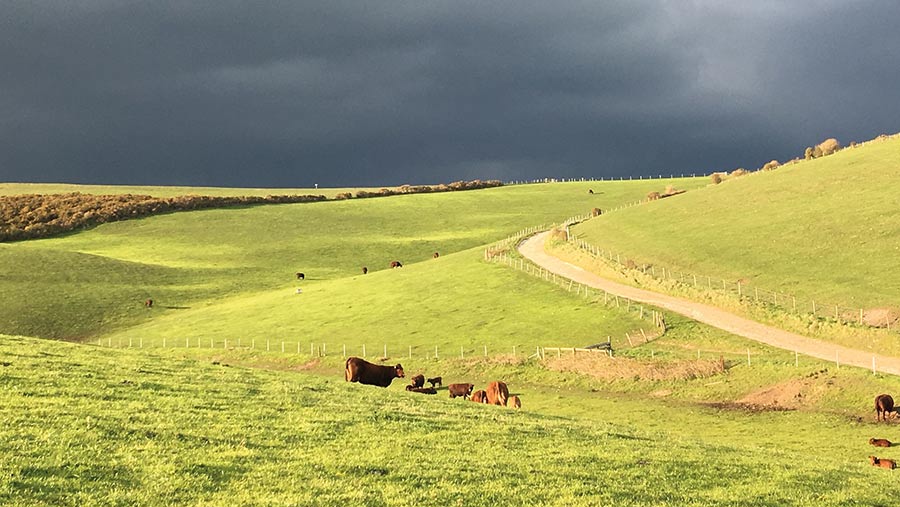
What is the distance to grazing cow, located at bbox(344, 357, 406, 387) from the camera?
37.3 m

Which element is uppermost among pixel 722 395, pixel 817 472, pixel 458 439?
pixel 458 439

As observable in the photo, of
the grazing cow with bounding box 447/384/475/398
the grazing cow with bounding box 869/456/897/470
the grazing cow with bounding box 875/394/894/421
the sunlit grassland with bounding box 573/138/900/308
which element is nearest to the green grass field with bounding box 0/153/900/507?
the grazing cow with bounding box 869/456/897/470

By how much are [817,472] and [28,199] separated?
150 metres

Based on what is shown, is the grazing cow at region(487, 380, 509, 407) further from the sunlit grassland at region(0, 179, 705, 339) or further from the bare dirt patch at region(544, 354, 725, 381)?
the sunlit grassland at region(0, 179, 705, 339)

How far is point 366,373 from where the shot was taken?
37844 millimetres

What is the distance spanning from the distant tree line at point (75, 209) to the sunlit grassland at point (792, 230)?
76167 millimetres

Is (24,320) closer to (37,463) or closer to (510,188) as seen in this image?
(37,463)

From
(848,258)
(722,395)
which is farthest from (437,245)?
(722,395)

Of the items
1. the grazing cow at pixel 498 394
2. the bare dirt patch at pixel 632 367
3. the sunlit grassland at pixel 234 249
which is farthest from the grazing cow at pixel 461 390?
the sunlit grassland at pixel 234 249

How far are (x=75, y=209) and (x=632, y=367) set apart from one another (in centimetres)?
11651

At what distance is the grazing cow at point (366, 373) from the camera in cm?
3731

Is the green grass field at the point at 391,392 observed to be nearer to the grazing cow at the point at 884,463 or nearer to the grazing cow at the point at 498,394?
the grazing cow at the point at 884,463

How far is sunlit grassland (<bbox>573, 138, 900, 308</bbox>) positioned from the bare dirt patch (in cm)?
1647

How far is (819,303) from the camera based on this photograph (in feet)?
177
